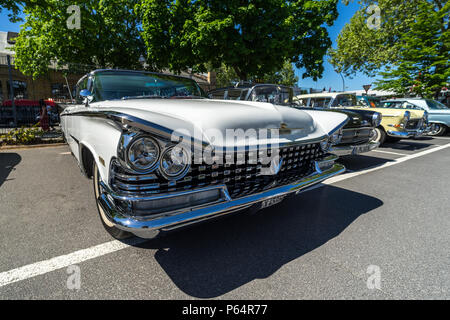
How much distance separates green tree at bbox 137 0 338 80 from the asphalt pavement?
8.45 meters

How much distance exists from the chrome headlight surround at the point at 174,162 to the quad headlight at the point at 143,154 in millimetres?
49

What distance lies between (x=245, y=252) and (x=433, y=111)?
12454 mm

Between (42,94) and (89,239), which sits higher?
(42,94)

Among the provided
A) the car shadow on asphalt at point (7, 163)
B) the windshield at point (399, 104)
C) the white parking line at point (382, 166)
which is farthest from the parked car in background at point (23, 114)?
the windshield at point (399, 104)

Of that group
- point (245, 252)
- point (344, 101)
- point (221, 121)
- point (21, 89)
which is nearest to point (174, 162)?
point (221, 121)

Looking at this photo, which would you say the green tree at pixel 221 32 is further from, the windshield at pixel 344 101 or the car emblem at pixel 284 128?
the car emblem at pixel 284 128

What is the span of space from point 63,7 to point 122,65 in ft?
12.9

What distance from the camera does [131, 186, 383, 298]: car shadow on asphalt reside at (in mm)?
1629

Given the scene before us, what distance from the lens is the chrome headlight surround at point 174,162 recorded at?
4.76 ft

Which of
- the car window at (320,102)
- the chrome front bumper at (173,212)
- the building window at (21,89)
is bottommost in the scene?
the chrome front bumper at (173,212)

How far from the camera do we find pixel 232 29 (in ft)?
32.3

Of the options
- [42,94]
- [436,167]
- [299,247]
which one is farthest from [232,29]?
[42,94]

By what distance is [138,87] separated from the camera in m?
2.80

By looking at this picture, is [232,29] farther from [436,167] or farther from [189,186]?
[189,186]
